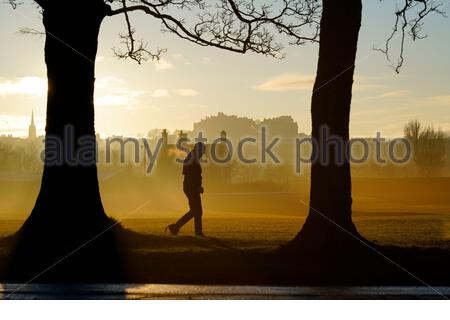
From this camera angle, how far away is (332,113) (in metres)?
14.9

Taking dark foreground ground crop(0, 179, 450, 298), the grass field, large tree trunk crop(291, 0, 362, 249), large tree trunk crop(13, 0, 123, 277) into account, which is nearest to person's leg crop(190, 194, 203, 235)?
dark foreground ground crop(0, 179, 450, 298)

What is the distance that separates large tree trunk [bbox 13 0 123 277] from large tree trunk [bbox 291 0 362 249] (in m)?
5.56

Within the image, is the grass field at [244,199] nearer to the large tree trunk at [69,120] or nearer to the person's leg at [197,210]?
the person's leg at [197,210]

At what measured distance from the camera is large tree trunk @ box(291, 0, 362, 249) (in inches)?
585

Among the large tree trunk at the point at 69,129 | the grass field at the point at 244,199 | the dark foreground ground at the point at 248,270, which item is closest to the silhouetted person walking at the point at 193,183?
the dark foreground ground at the point at 248,270

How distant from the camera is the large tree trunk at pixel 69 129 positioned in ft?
56.0

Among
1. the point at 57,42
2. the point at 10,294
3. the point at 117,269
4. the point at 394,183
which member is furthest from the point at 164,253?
the point at 394,183

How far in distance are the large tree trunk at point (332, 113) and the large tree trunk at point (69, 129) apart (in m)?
5.56

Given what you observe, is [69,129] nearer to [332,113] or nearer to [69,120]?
[69,120]

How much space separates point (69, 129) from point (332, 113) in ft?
21.6

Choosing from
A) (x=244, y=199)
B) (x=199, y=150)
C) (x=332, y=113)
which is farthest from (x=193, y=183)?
(x=244, y=199)

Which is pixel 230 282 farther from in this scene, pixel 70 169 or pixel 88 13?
pixel 88 13

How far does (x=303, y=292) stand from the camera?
33.6 feet

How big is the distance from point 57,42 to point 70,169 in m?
3.21
